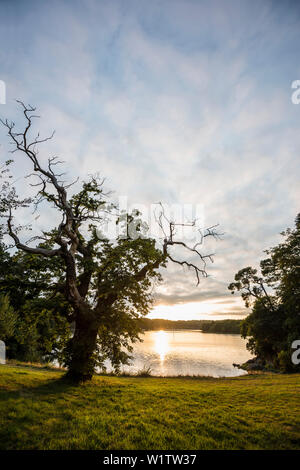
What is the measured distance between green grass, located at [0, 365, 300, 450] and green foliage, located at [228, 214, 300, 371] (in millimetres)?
18192

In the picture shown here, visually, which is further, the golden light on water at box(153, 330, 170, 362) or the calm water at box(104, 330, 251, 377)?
the golden light on water at box(153, 330, 170, 362)

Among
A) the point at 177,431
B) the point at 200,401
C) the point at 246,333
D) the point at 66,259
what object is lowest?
the point at 246,333

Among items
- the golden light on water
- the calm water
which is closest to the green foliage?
the calm water

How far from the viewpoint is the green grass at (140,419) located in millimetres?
5449

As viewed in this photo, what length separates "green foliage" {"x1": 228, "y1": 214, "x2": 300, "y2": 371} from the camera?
25266 millimetres

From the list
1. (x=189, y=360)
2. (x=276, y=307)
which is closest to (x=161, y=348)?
(x=189, y=360)

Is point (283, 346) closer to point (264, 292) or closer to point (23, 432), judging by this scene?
point (264, 292)

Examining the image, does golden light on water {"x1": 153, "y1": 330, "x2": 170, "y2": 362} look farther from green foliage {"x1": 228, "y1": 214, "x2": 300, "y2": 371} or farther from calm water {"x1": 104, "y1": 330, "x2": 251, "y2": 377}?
green foliage {"x1": 228, "y1": 214, "x2": 300, "y2": 371}

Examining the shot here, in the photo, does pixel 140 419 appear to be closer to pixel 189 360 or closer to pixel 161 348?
pixel 189 360

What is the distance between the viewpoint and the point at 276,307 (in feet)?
115

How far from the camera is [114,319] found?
1152 cm

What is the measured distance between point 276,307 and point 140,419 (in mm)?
35097
